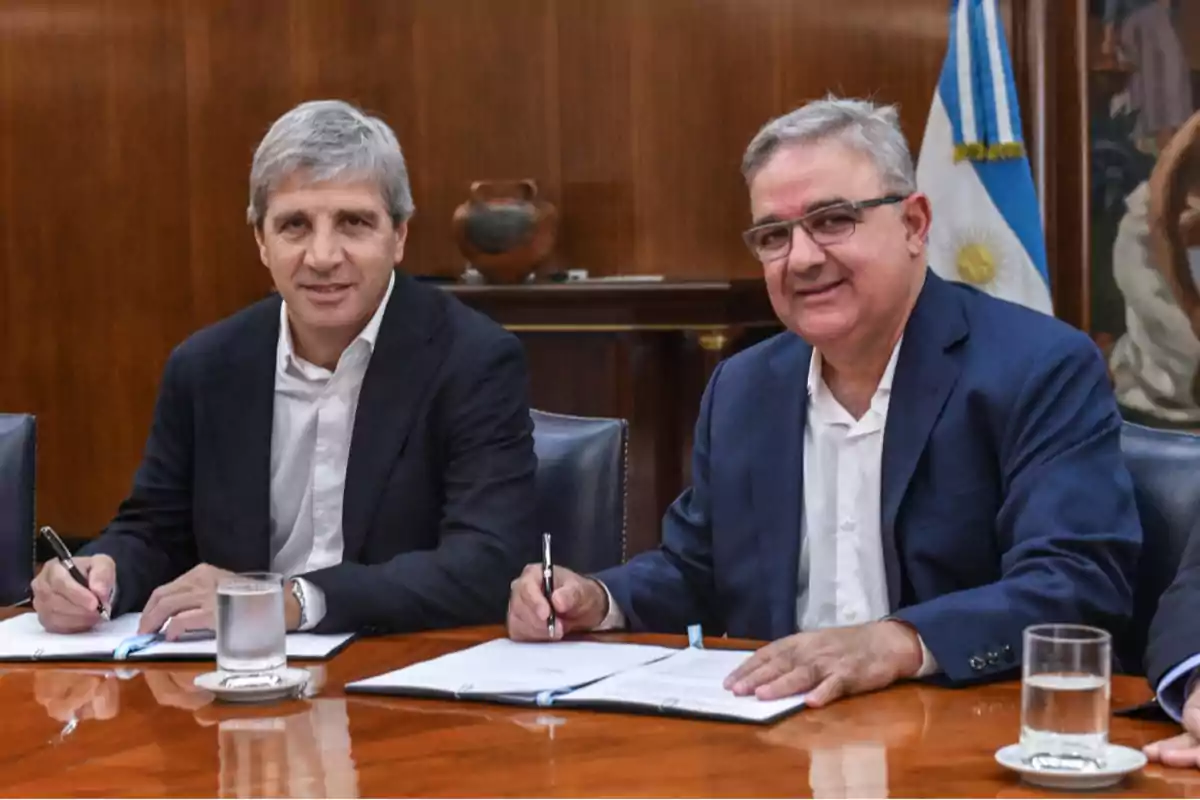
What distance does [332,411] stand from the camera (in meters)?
2.72

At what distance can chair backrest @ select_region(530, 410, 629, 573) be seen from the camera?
2664mm

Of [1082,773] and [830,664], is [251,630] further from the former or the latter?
[1082,773]

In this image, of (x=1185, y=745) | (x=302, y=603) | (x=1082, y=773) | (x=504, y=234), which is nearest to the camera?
(x=1082, y=773)

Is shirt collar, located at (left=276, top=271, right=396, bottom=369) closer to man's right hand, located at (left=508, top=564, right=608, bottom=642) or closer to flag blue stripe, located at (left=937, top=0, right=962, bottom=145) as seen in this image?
man's right hand, located at (left=508, top=564, right=608, bottom=642)

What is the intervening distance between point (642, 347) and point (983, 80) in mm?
1312

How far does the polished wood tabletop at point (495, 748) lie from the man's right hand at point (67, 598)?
0.33m

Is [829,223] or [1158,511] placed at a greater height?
[829,223]

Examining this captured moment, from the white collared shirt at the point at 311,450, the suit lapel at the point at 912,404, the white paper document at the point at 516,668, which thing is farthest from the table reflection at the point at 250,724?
the suit lapel at the point at 912,404

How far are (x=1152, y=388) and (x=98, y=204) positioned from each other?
4.13 meters

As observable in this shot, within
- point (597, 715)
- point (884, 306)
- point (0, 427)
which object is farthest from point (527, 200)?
point (597, 715)

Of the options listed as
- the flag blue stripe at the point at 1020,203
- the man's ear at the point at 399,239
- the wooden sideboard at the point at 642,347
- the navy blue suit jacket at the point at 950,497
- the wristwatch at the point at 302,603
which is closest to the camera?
the navy blue suit jacket at the point at 950,497

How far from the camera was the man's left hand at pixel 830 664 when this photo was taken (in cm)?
175

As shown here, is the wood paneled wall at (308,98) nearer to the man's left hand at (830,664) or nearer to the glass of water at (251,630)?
the man's left hand at (830,664)

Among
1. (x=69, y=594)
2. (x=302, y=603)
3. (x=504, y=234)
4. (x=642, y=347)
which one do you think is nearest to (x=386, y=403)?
(x=302, y=603)
